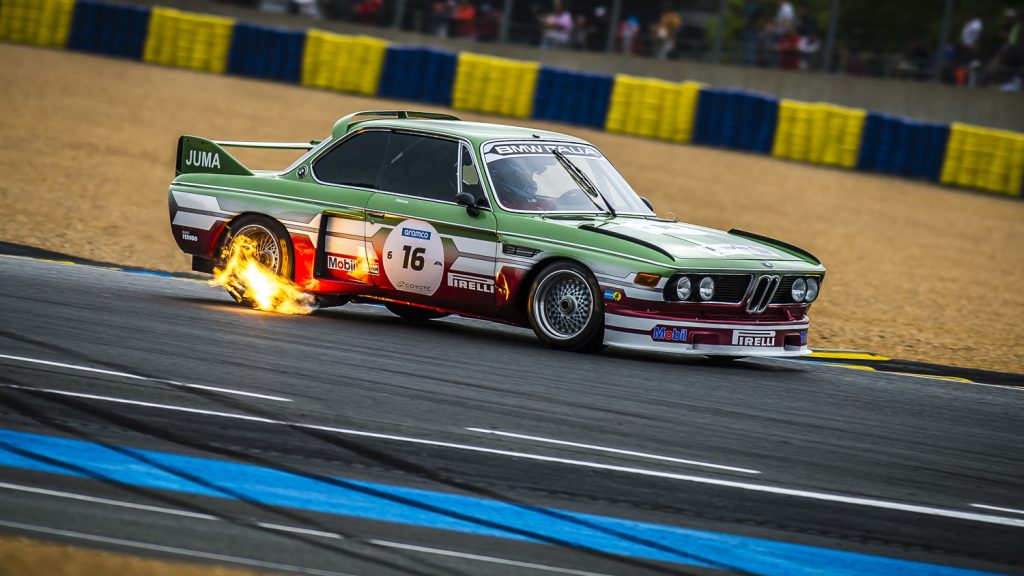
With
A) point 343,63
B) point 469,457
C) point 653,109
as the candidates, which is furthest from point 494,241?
point 343,63

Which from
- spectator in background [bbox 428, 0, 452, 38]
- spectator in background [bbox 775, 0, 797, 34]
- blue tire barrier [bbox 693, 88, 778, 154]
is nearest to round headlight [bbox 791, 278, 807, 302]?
blue tire barrier [bbox 693, 88, 778, 154]

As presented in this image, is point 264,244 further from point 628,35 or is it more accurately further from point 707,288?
point 628,35

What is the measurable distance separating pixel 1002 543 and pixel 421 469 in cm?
219

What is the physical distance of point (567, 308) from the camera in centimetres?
844

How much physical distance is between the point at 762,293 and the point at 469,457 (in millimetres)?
3388

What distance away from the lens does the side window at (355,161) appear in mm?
9359

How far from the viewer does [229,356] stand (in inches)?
292

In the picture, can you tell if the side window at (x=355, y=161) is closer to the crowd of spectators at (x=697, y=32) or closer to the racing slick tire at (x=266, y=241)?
the racing slick tire at (x=266, y=241)

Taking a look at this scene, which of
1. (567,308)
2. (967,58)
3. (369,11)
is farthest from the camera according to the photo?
(369,11)

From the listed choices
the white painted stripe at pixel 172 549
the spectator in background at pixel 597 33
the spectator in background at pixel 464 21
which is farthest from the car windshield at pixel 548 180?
the spectator in background at pixel 464 21

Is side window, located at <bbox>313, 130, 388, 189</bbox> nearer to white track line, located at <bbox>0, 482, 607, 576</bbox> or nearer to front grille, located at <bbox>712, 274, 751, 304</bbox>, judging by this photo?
front grille, located at <bbox>712, 274, 751, 304</bbox>

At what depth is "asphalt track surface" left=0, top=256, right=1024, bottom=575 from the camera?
459 cm

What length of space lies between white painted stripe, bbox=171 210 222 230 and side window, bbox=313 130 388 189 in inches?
33.3

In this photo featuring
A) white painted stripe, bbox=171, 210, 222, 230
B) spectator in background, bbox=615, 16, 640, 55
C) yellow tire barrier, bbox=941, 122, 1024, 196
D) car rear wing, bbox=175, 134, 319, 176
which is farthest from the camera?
spectator in background, bbox=615, 16, 640, 55
